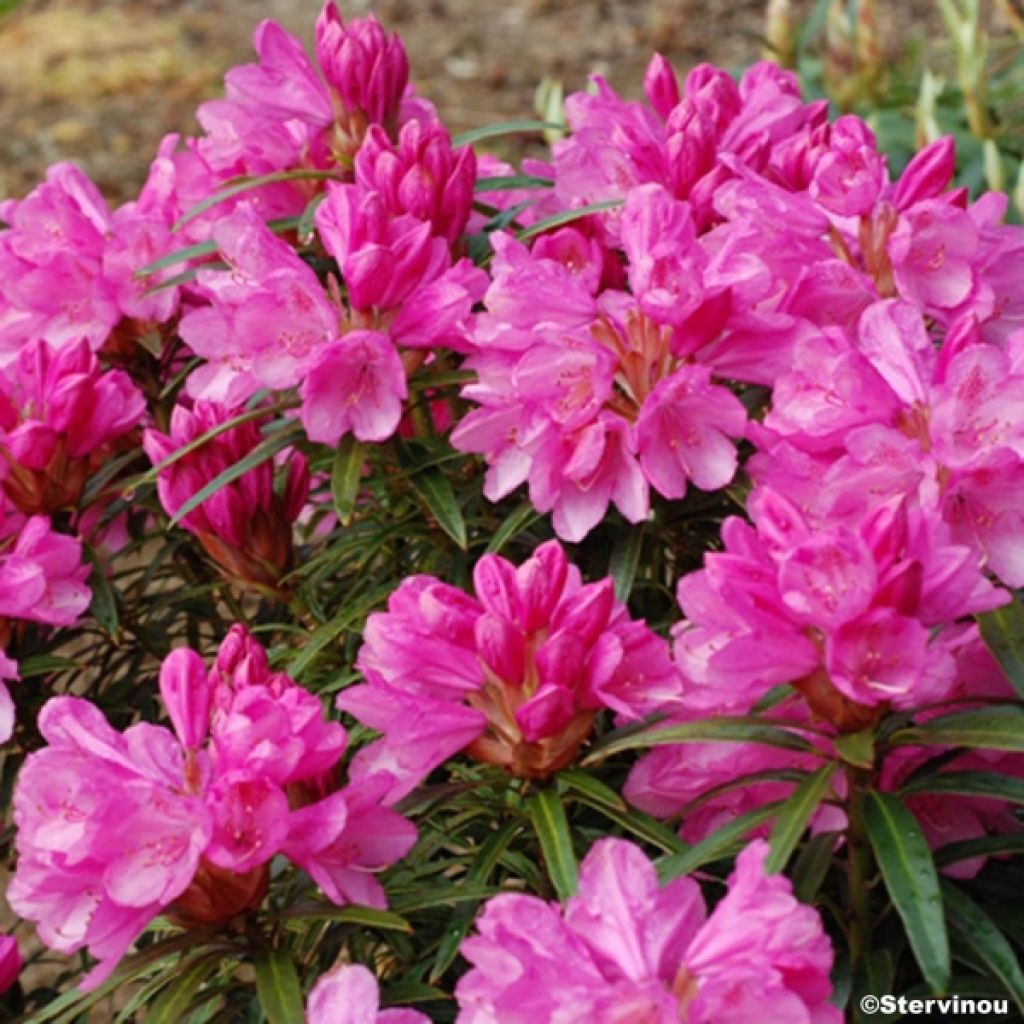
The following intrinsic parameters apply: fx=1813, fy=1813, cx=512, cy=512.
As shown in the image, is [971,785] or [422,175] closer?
[971,785]

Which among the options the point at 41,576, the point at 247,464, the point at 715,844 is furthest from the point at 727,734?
the point at 41,576

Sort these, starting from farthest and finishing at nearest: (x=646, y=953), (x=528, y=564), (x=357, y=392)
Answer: (x=357, y=392), (x=528, y=564), (x=646, y=953)

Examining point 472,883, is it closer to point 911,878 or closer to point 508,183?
point 911,878

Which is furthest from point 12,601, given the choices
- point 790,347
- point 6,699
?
point 790,347

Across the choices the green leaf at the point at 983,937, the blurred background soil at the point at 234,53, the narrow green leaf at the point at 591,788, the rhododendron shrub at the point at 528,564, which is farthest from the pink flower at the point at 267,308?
the blurred background soil at the point at 234,53

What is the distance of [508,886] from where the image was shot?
4.57 feet

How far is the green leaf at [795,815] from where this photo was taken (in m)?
1.02

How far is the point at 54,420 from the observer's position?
1568 millimetres

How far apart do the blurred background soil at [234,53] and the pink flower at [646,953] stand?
15.7ft

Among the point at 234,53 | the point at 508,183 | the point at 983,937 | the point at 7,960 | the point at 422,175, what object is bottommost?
the point at 234,53

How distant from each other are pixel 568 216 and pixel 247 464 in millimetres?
331

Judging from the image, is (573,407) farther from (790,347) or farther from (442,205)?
(442,205)

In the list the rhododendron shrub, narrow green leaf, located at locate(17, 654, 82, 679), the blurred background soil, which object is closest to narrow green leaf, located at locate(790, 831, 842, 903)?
the rhododendron shrub

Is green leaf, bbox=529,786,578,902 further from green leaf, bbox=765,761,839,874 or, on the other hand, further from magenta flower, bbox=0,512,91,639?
magenta flower, bbox=0,512,91,639
